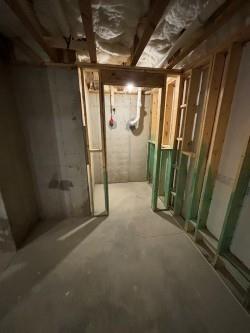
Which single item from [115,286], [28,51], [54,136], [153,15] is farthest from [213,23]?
[115,286]

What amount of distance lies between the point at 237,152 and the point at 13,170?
2.62m

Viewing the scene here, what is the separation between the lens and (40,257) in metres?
1.92

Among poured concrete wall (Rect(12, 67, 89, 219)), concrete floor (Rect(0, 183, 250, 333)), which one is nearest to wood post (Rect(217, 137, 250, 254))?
concrete floor (Rect(0, 183, 250, 333))

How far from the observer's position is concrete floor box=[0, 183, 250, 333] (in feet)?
4.29

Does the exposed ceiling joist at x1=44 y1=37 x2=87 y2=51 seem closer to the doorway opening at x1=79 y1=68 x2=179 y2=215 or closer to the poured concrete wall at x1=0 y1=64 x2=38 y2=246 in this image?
the poured concrete wall at x1=0 y1=64 x2=38 y2=246

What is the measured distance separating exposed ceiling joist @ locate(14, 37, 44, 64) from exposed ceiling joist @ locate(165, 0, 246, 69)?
177cm

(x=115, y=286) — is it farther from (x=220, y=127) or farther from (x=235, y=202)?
(x=220, y=127)

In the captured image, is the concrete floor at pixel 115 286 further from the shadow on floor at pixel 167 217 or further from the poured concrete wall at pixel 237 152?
the poured concrete wall at pixel 237 152

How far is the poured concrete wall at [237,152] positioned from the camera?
4.90 feet

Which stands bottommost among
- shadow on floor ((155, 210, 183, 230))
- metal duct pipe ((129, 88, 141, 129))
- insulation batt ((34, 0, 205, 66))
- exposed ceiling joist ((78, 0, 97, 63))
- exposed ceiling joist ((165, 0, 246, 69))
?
shadow on floor ((155, 210, 183, 230))

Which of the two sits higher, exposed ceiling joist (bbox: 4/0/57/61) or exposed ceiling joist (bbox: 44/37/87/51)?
exposed ceiling joist (bbox: 44/37/87/51)

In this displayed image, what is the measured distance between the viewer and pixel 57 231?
237cm

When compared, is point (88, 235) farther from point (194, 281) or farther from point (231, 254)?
point (231, 254)

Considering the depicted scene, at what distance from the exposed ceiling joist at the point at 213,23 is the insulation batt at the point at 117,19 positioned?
14 centimetres
